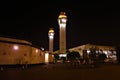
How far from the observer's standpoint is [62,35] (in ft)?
352

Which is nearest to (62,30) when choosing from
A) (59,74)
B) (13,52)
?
(13,52)

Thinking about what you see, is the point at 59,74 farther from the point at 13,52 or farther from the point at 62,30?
the point at 62,30

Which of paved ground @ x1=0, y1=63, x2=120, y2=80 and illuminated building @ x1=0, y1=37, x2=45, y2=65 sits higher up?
illuminated building @ x1=0, y1=37, x2=45, y2=65

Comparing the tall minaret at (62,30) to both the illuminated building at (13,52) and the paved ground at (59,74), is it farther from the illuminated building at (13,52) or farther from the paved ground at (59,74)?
the paved ground at (59,74)

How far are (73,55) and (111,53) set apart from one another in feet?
106

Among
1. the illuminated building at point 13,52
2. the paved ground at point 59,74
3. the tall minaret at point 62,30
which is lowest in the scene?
the paved ground at point 59,74

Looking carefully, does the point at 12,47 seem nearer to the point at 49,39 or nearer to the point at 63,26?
the point at 63,26

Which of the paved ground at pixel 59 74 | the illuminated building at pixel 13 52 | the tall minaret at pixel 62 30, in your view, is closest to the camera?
the paved ground at pixel 59 74

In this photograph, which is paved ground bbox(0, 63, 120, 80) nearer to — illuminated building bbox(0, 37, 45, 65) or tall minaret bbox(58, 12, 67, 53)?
illuminated building bbox(0, 37, 45, 65)

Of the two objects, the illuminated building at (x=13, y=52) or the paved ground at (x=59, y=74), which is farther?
the illuminated building at (x=13, y=52)

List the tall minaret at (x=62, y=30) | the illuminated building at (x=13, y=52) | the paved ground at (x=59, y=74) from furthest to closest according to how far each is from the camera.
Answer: the tall minaret at (x=62, y=30) → the illuminated building at (x=13, y=52) → the paved ground at (x=59, y=74)

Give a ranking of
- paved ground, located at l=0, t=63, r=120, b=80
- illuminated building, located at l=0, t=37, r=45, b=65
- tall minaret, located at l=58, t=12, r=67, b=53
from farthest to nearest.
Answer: tall minaret, located at l=58, t=12, r=67, b=53
illuminated building, located at l=0, t=37, r=45, b=65
paved ground, located at l=0, t=63, r=120, b=80

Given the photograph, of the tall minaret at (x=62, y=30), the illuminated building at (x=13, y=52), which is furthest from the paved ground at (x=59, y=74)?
the tall minaret at (x=62, y=30)

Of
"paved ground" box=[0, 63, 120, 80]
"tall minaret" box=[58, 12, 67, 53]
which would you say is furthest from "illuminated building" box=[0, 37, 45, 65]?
"tall minaret" box=[58, 12, 67, 53]
